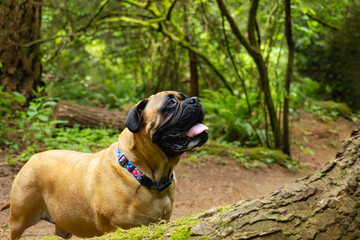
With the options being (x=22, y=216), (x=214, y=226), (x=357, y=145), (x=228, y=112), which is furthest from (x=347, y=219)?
(x=228, y=112)

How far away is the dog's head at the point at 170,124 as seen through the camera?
2.87 metres

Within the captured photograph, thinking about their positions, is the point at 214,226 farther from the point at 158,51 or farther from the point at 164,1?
the point at 158,51

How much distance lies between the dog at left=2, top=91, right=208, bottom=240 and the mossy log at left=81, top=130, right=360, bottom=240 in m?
1.09

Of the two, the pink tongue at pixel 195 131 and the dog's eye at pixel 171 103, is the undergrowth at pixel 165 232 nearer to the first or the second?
the pink tongue at pixel 195 131

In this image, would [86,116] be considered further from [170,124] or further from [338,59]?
[338,59]

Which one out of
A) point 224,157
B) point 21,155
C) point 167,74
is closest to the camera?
point 21,155

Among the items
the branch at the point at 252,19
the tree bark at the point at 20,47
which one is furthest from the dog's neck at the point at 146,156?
the tree bark at the point at 20,47

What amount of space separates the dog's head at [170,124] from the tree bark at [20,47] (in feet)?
19.7

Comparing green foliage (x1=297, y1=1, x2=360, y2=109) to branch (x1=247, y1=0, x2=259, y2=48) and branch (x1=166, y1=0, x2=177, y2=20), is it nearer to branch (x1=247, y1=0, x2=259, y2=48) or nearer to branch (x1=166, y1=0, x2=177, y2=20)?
branch (x1=247, y1=0, x2=259, y2=48)

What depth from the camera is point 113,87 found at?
11.5m

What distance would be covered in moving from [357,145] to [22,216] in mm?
3172

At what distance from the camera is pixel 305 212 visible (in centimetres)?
153

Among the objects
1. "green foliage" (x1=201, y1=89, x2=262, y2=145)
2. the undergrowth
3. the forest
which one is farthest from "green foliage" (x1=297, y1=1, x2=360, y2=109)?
the undergrowth

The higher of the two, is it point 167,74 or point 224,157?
point 167,74
